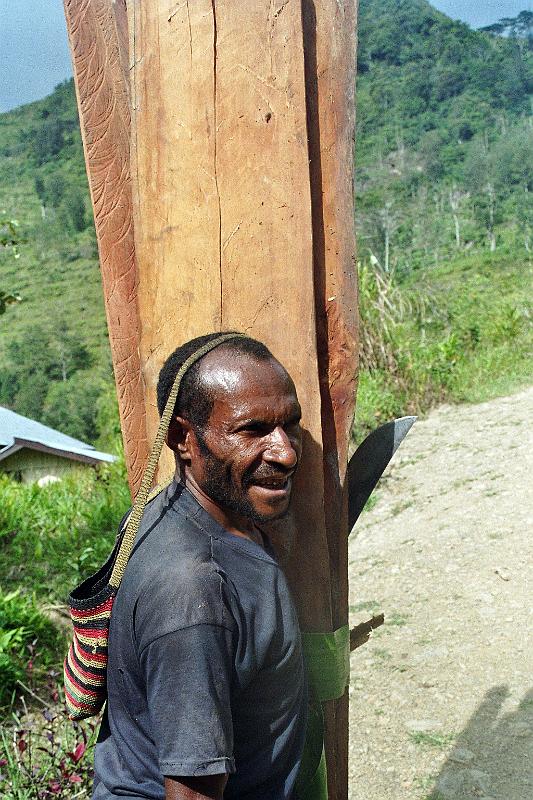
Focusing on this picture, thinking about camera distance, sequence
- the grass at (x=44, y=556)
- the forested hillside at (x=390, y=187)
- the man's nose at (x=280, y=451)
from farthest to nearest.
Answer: the forested hillside at (x=390, y=187) → the grass at (x=44, y=556) → the man's nose at (x=280, y=451)

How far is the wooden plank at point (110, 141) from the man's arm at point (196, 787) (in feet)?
A: 2.48

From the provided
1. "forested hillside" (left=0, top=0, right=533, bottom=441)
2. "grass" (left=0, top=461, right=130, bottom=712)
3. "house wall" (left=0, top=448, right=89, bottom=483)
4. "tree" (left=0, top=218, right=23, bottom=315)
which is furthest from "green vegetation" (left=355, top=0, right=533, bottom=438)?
"house wall" (left=0, top=448, right=89, bottom=483)

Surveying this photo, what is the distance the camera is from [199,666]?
1.18m

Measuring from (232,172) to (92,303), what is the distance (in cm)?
5009

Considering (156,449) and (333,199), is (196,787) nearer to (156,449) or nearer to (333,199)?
(156,449)

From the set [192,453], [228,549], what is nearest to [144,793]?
[228,549]

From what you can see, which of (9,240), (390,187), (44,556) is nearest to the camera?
(9,240)

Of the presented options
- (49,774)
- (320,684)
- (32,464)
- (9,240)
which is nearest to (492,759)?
(49,774)

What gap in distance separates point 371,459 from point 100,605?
0.67 m

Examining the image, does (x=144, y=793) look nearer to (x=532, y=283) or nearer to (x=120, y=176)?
(x=120, y=176)

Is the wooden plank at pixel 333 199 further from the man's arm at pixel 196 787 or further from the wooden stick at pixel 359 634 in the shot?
the man's arm at pixel 196 787

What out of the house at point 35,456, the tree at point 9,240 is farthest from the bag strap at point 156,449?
the house at point 35,456

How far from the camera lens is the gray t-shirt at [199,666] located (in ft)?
3.87

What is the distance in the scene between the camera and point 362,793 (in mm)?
3320
